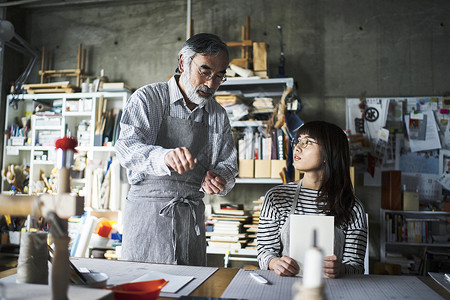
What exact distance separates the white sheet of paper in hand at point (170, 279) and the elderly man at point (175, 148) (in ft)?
1.36

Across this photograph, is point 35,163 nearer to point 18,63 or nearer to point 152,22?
point 18,63

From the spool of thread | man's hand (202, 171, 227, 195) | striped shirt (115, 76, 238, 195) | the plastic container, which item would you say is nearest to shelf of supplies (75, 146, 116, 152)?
striped shirt (115, 76, 238, 195)

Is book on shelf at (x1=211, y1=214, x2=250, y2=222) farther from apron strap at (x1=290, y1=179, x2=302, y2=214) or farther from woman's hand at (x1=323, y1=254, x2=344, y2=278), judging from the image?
woman's hand at (x1=323, y1=254, x2=344, y2=278)

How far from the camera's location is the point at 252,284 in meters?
1.24

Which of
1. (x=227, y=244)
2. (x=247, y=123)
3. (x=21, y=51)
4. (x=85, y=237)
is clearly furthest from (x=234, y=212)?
(x=21, y=51)

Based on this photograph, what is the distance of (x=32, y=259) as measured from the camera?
1.01 m

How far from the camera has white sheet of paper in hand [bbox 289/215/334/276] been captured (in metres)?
1.34

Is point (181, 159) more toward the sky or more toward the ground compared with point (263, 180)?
more toward the sky

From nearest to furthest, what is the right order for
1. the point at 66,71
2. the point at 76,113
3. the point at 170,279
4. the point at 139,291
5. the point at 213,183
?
the point at 139,291
the point at 170,279
the point at 213,183
the point at 76,113
the point at 66,71

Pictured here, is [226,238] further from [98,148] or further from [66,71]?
[66,71]

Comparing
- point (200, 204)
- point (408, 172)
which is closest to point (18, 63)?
point (200, 204)

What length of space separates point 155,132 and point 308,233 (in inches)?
34.2

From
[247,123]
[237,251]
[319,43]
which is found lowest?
[237,251]

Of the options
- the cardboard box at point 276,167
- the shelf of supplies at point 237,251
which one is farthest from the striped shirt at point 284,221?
the shelf of supplies at point 237,251
